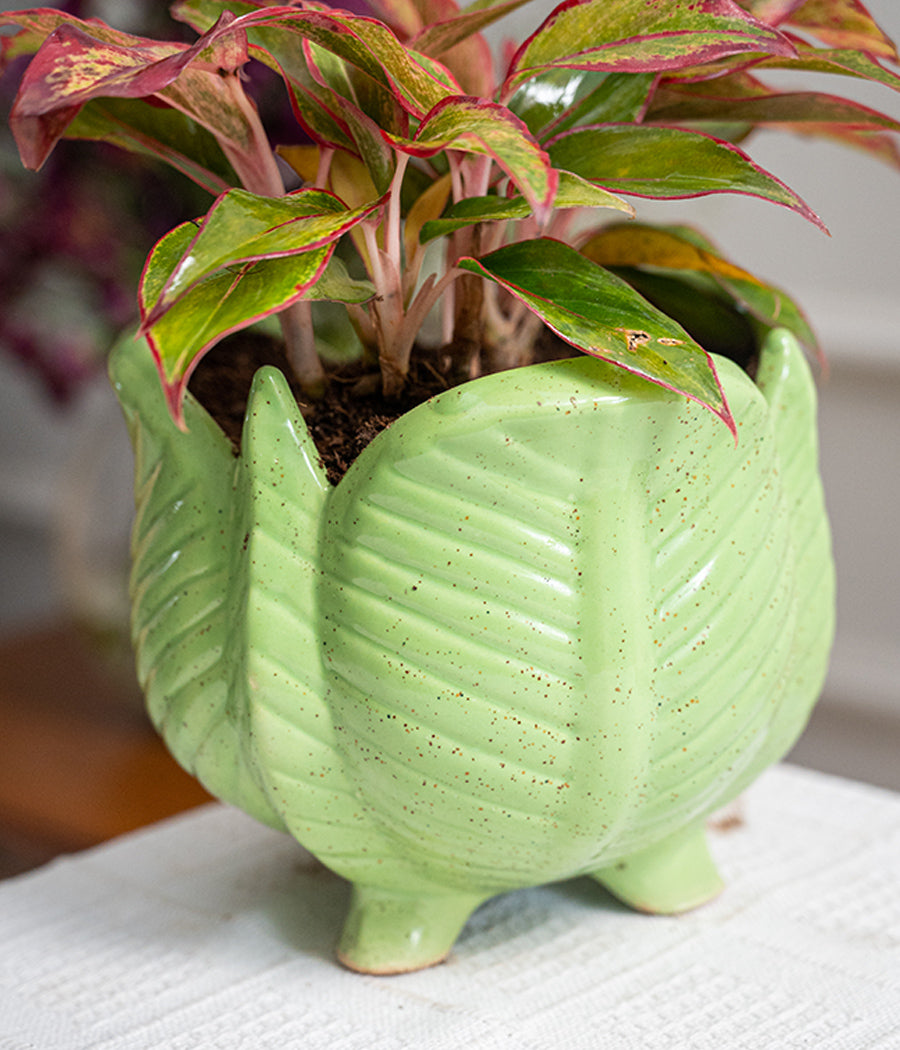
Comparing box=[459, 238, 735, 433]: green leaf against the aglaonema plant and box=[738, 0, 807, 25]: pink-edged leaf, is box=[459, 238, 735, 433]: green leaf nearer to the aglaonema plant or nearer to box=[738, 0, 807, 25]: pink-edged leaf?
the aglaonema plant

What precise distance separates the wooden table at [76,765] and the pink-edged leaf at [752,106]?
61 centimetres

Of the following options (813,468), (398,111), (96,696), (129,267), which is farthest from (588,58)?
(96,696)

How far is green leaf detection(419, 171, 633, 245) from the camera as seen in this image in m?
0.36

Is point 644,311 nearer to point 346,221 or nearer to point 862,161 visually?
point 346,221

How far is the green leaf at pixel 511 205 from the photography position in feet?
1.20

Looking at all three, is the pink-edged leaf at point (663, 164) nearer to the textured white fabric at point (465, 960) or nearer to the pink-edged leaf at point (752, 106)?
the pink-edged leaf at point (752, 106)

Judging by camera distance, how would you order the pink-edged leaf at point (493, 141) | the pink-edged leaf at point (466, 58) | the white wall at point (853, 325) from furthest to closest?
the white wall at point (853, 325)
the pink-edged leaf at point (466, 58)
the pink-edged leaf at point (493, 141)

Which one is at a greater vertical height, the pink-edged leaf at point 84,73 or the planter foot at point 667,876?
the pink-edged leaf at point 84,73

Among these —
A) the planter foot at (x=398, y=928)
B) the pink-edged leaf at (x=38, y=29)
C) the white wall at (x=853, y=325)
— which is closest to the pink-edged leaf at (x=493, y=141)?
the pink-edged leaf at (x=38, y=29)

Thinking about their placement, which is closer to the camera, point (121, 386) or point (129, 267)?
point (121, 386)

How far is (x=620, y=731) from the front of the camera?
431 mm

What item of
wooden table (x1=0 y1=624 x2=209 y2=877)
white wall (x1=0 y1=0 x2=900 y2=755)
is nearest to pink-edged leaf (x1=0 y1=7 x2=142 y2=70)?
wooden table (x1=0 y1=624 x2=209 y2=877)

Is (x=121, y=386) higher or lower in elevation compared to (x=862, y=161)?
lower

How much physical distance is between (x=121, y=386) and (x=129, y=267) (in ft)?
1.52
